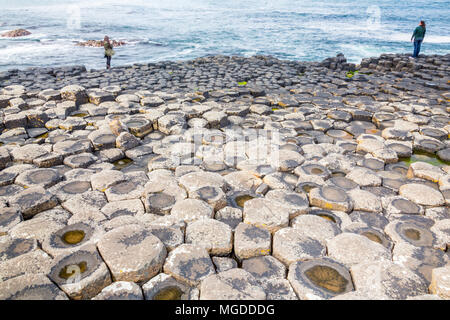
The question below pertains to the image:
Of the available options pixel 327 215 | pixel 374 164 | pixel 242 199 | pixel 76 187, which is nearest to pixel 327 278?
pixel 327 215

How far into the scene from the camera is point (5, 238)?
9.14ft

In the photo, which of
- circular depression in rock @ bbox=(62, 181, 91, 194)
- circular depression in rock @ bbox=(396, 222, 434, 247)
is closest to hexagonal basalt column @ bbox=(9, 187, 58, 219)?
circular depression in rock @ bbox=(62, 181, 91, 194)

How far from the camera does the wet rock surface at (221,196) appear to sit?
7.86 ft

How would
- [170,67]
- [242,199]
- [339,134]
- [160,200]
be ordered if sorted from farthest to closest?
1. [170,67]
2. [339,134]
3. [242,199]
4. [160,200]

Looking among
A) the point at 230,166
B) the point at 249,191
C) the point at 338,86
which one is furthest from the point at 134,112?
the point at 338,86

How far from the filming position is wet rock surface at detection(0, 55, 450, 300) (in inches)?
94.3

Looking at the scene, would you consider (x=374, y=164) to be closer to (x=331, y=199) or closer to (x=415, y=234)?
(x=331, y=199)

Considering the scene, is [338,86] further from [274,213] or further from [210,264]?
[210,264]

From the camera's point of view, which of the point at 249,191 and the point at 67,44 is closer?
the point at 249,191

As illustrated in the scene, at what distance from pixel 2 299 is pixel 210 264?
1.57m

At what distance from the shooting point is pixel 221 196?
3426mm

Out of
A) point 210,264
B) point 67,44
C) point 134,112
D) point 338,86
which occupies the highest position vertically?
point 67,44

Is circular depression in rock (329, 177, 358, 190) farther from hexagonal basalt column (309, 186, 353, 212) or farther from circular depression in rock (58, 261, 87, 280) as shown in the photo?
circular depression in rock (58, 261, 87, 280)

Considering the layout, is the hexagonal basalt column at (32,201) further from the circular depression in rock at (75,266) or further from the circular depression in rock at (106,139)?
Answer: the circular depression in rock at (106,139)
